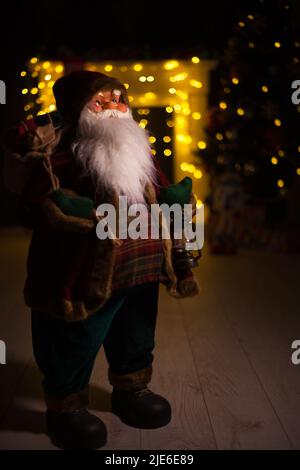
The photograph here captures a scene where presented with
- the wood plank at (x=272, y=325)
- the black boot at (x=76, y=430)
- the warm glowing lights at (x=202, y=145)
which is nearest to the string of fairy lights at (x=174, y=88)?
the warm glowing lights at (x=202, y=145)

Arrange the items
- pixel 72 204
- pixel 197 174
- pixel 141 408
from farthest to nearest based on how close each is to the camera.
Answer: pixel 197 174
pixel 141 408
pixel 72 204

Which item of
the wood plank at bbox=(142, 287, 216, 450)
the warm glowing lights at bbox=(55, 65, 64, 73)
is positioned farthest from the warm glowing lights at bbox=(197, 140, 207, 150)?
the wood plank at bbox=(142, 287, 216, 450)

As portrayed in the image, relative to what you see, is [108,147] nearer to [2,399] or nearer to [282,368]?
[2,399]

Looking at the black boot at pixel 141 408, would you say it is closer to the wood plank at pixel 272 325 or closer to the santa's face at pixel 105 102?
the wood plank at pixel 272 325

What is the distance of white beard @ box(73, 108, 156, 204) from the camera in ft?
4.89

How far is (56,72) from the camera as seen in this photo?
5.04 meters

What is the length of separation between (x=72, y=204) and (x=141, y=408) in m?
0.65

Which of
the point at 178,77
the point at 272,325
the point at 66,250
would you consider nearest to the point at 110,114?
the point at 66,250

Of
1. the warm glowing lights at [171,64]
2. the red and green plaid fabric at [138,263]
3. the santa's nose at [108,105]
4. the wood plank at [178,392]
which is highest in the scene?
the warm glowing lights at [171,64]

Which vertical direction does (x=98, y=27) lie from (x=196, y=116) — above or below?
above

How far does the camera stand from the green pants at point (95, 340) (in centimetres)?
152

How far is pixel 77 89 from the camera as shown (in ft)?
5.09

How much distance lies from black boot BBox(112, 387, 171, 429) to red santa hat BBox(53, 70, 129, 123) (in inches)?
32.7

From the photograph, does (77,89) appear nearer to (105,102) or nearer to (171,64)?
(105,102)
